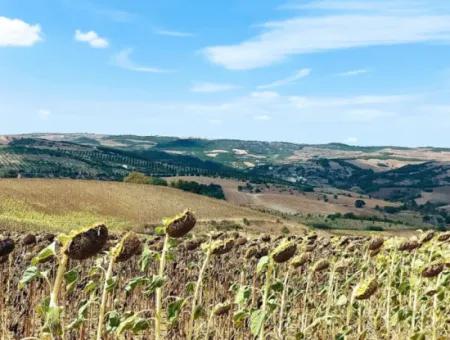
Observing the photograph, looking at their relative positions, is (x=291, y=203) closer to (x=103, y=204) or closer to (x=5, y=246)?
(x=103, y=204)

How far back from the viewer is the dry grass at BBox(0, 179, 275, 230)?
93.1m

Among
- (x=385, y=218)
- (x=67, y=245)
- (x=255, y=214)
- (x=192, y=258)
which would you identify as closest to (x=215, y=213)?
(x=255, y=214)

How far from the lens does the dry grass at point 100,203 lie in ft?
306

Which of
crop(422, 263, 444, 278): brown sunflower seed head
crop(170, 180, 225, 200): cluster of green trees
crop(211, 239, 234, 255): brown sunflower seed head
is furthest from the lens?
crop(170, 180, 225, 200): cluster of green trees

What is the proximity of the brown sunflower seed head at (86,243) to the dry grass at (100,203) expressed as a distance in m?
81.6

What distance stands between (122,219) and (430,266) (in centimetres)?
9263

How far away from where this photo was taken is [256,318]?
639cm

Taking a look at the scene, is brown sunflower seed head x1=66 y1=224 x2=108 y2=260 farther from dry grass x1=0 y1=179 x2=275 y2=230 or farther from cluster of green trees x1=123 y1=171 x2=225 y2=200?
cluster of green trees x1=123 y1=171 x2=225 y2=200

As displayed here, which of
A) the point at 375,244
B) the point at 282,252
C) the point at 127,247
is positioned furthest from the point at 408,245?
the point at 127,247

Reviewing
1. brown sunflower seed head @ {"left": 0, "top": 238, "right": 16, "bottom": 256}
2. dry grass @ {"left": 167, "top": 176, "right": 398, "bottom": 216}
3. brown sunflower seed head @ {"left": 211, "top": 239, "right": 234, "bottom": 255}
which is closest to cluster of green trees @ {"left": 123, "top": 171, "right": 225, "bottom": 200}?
dry grass @ {"left": 167, "top": 176, "right": 398, "bottom": 216}

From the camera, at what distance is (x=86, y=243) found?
200 inches

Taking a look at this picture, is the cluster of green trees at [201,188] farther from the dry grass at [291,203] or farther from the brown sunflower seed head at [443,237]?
the brown sunflower seed head at [443,237]

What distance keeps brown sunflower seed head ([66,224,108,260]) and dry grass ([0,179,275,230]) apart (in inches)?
3211

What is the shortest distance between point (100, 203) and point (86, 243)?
4082 inches
